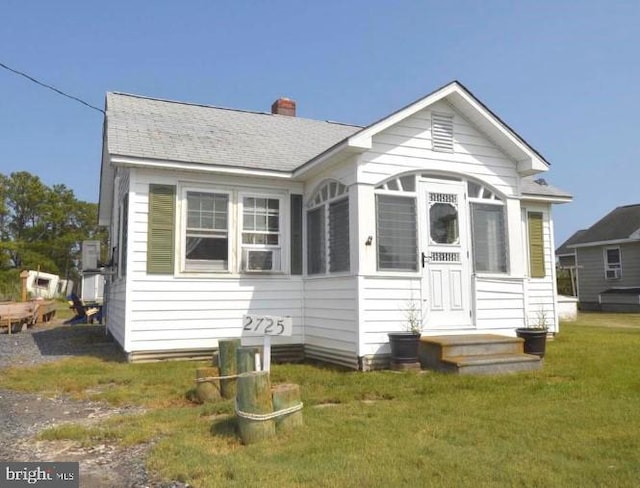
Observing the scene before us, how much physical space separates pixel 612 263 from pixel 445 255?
22229mm

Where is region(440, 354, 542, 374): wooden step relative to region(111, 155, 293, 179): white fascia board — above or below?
below

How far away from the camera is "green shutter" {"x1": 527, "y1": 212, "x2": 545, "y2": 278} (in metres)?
12.2

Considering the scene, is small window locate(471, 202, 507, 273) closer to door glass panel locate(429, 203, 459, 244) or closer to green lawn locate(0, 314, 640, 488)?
door glass panel locate(429, 203, 459, 244)

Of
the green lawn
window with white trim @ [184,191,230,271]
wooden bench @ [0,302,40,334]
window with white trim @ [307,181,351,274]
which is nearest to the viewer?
the green lawn

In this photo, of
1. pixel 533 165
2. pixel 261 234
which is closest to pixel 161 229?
pixel 261 234

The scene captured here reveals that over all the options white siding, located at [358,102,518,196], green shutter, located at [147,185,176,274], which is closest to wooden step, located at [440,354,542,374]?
white siding, located at [358,102,518,196]

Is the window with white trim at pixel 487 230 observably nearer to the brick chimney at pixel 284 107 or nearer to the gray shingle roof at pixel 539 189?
the gray shingle roof at pixel 539 189

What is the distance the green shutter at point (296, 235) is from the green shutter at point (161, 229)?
2.20 m

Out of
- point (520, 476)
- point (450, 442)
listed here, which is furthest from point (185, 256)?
point (520, 476)

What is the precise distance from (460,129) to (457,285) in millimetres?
2739

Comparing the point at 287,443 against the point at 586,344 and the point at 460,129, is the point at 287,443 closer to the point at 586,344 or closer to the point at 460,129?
the point at 460,129

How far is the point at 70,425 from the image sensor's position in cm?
491

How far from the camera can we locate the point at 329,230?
9.10 metres

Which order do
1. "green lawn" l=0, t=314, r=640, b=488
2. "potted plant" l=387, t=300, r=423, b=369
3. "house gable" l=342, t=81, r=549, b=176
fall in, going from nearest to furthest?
"green lawn" l=0, t=314, r=640, b=488 < "potted plant" l=387, t=300, r=423, b=369 < "house gable" l=342, t=81, r=549, b=176
